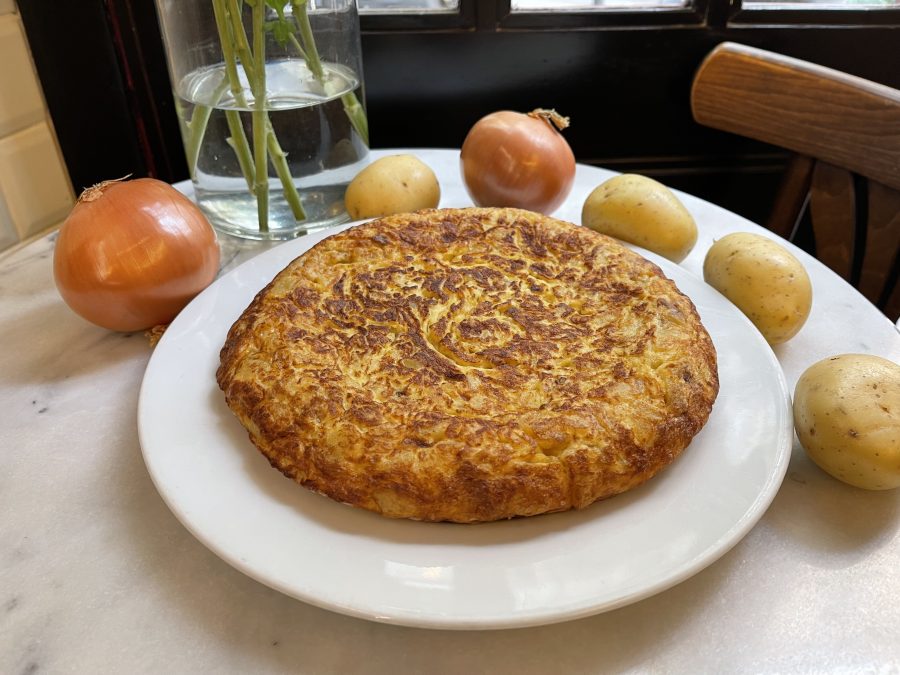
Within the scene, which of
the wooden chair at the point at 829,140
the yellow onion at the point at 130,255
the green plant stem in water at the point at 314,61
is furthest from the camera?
the wooden chair at the point at 829,140

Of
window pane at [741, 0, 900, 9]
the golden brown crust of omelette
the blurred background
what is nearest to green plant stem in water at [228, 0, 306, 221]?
the golden brown crust of omelette

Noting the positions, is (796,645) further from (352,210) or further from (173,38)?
(173,38)

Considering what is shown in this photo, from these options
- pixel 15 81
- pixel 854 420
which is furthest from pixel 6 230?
pixel 854 420

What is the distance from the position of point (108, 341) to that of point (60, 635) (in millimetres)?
557

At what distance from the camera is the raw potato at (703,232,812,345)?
3.51 feet

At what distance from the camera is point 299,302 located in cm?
99

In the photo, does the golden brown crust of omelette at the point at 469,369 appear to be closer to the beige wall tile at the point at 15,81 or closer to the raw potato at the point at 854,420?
the raw potato at the point at 854,420

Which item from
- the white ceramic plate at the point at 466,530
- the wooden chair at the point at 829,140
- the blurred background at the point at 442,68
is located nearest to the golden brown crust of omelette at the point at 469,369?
the white ceramic plate at the point at 466,530

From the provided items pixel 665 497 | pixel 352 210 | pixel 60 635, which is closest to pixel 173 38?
pixel 352 210

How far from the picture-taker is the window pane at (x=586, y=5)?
5.74 feet

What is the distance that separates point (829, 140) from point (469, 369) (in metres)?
0.98

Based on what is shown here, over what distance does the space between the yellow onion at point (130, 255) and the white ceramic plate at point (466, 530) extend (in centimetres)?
24

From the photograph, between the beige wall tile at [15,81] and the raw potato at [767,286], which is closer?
the raw potato at [767,286]

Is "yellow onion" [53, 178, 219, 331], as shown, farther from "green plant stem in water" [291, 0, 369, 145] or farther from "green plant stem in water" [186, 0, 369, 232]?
"green plant stem in water" [291, 0, 369, 145]
